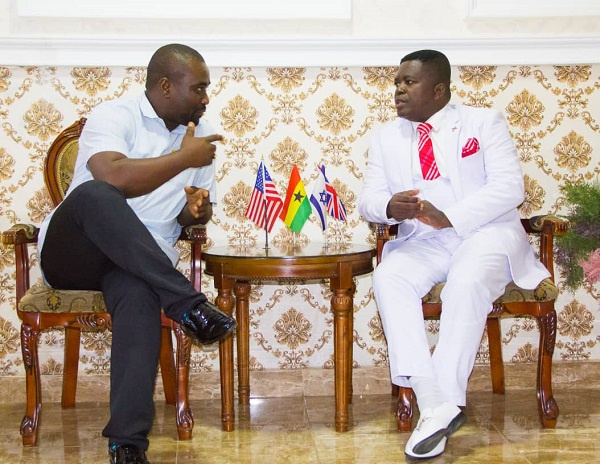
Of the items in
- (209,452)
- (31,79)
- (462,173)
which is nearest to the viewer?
(209,452)

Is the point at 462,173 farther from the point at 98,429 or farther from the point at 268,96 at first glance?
the point at 98,429

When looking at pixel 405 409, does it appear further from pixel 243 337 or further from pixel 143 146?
pixel 143 146

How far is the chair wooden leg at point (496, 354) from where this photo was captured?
3.51 m

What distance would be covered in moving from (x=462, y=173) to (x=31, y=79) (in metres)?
1.95

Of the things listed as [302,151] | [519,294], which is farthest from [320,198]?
[519,294]

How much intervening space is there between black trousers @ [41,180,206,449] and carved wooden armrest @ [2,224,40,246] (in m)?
0.43

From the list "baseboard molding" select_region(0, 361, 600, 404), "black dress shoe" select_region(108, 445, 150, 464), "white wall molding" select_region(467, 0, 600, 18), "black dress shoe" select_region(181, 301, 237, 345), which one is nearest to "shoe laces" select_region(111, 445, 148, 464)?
"black dress shoe" select_region(108, 445, 150, 464)

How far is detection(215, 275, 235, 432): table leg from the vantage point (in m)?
3.05

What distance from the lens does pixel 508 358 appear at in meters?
Result: 3.73

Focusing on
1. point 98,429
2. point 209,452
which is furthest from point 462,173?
point 98,429

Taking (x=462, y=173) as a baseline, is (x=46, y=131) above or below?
above

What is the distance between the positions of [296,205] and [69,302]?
104 cm

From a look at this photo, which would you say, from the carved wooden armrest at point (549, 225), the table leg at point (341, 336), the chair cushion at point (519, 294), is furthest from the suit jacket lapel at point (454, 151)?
the table leg at point (341, 336)

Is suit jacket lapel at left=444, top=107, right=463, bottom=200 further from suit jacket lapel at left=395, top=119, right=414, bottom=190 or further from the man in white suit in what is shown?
suit jacket lapel at left=395, top=119, right=414, bottom=190
